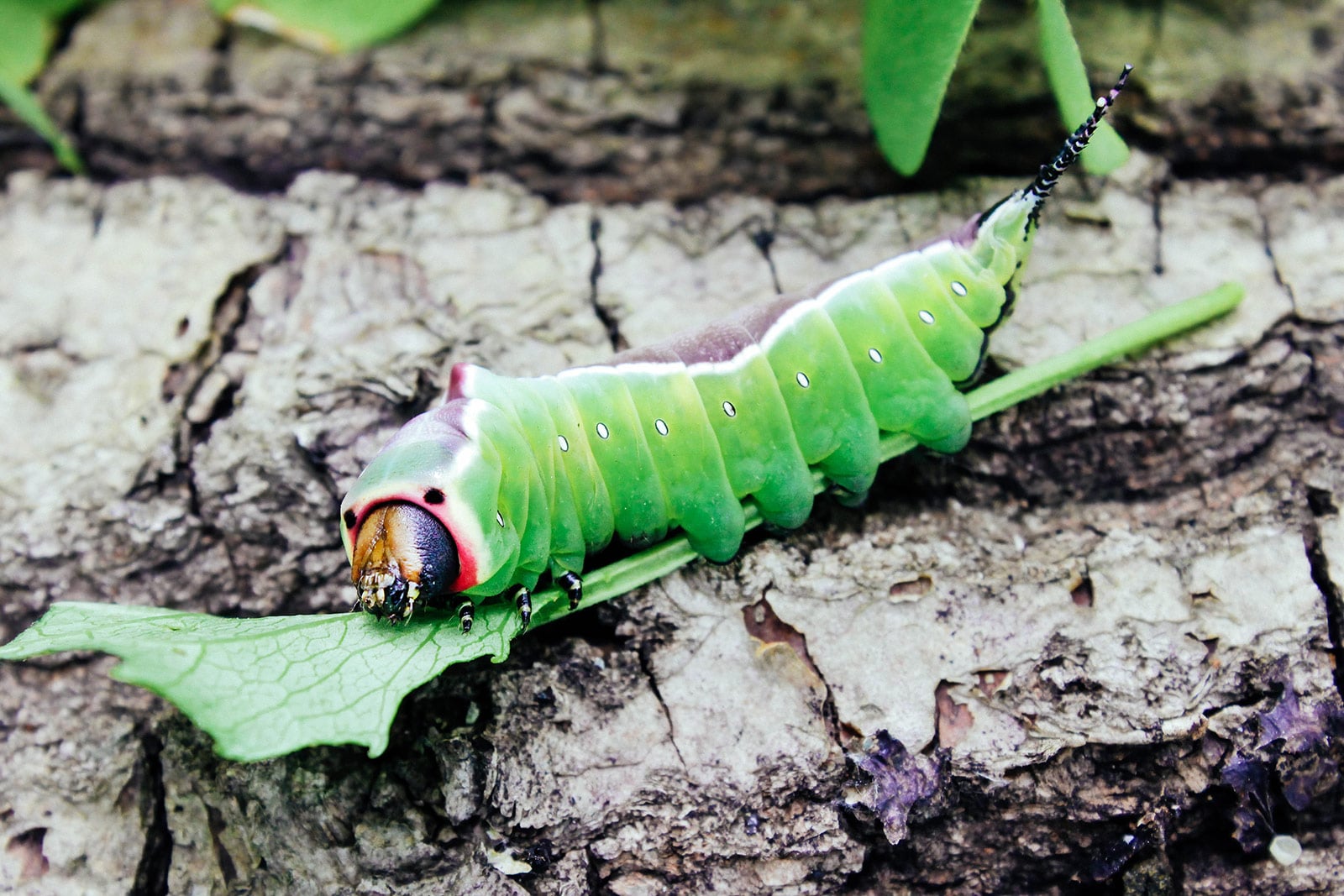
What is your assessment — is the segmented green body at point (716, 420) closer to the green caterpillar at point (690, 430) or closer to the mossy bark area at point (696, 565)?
the green caterpillar at point (690, 430)

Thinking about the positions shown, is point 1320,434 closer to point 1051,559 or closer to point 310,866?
point 1051,559

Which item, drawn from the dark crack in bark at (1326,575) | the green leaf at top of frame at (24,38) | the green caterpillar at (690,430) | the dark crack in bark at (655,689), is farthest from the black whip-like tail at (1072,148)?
the green leaf at top of frame at (24,38)

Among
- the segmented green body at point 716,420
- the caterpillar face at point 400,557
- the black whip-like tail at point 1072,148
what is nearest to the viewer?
the caterpillar face at point 400,557

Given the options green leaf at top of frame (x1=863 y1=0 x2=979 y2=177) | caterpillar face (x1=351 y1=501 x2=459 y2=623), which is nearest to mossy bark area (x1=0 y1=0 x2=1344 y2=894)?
green leaf at top of frame (x1=863 y1=0 x2=979 y2=177)

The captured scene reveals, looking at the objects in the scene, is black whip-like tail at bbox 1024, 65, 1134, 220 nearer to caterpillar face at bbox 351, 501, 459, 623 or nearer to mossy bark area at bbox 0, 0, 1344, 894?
mossy bark area at bbox 0, 0, 1344, 894

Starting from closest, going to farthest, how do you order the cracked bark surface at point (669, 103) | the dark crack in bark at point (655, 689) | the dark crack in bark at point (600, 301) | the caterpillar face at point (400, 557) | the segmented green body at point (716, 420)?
the caterpillar face at point (400, 557), the segmented green body at point (716, 420), the dark crack in bark at point (655, 689), the dark crack in bark at point (600, 301), the cracked bark surface at point (669, 103)

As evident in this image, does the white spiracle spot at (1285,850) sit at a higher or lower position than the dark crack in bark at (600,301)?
lower

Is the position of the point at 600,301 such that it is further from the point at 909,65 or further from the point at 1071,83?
the point at 1071,83
